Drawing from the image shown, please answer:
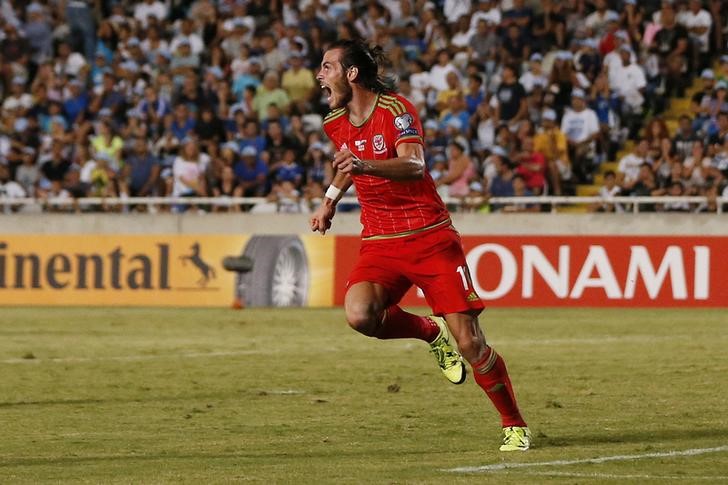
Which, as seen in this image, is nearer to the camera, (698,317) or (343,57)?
(343,57)

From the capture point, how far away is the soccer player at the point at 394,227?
8.63 metres

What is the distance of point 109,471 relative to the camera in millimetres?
7711

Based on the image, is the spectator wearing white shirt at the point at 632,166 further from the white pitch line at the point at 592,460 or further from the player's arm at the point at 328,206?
the white pitch line at the point at 592,460

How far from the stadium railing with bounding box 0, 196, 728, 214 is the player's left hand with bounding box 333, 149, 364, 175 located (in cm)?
1451

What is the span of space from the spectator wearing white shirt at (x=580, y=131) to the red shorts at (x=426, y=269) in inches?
601

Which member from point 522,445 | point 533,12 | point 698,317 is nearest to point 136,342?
point 698,317

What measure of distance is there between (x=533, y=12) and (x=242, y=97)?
5152mm

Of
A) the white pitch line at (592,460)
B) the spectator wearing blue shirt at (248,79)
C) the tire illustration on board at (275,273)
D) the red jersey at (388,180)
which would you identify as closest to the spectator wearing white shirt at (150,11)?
the spectator wearing blue shirt at (248,79)

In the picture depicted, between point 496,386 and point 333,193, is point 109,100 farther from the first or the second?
point 496,386

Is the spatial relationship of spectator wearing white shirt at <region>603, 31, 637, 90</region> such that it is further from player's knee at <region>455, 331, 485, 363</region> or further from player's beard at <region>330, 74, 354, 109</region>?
player's knee at <region>455, 331, 485, 363</region>

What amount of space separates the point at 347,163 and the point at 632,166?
51.6 ft

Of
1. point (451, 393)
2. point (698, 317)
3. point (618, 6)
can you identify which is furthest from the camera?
point (618, 6)

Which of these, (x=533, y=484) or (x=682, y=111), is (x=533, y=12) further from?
(x=533, y=484)

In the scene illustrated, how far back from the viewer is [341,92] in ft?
29.4
